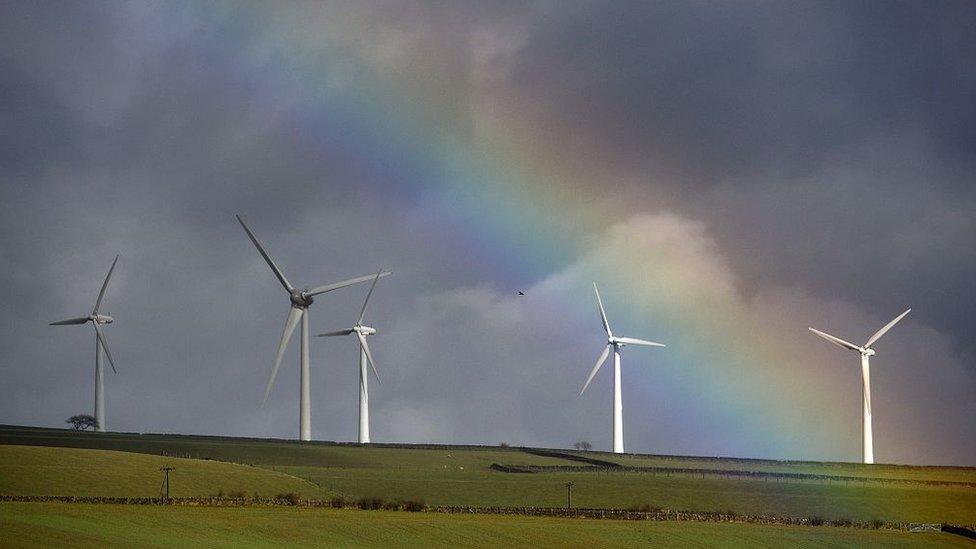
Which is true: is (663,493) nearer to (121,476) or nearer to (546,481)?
(546,481)

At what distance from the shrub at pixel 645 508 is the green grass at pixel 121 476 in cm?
2406

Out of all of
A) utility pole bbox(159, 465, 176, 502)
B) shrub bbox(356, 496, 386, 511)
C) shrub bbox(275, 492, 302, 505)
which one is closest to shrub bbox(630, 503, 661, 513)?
shrub bbox(356, 496, 386, 511)

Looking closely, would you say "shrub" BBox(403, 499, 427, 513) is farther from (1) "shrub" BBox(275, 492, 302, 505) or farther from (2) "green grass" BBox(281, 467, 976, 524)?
(1) "shrub" BBox(275, 492, 302, 505)

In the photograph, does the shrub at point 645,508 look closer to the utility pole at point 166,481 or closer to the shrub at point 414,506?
the shrub at point 414,506

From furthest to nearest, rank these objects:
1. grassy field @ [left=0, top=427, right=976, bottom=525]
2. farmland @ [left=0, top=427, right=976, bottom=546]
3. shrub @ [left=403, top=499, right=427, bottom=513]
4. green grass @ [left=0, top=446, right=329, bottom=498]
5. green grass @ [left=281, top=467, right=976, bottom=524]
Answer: grassy field @ [left=0, top=427, right=976, bottom=525] < green grass @ [left=281, top=467, right=976, bottom=524] < shrub @ [left=403, top=499, right=427, bottom=513] < green grass @ [left=0, top=446, right=329, bottom=498] < farmland @ [left=0, top=427, right=976, bottom=546]

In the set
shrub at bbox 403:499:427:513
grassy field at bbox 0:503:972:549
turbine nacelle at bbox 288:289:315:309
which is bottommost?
grassy field at bbox 0:503:972:549

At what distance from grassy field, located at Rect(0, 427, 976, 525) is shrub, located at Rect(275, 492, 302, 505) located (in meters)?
3.99

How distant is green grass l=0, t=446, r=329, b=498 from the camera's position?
107688 mm

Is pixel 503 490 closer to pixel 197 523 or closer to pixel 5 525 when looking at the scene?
pixel 197 523

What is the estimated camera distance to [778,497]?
136 m

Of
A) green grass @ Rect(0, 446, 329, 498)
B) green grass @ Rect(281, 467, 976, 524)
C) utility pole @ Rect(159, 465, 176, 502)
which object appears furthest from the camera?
green grass @ Rect(281, 467, 976, 524)

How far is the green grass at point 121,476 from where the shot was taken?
10769cm

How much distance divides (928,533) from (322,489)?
47.0m

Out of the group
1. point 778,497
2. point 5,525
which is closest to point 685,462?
point 778,497
